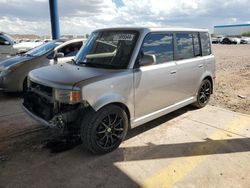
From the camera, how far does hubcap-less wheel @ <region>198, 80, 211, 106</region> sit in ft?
18.4

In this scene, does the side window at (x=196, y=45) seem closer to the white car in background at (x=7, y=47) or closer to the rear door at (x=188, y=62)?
the rear door at (x=188, y=62)

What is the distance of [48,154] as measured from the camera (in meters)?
3.65

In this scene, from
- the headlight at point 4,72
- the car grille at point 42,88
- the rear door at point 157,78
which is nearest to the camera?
the car grille at point 42,88

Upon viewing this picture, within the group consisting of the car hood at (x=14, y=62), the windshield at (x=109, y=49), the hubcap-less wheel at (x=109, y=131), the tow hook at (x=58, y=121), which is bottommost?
the hubcap-less wheel at (x=109, y=131)

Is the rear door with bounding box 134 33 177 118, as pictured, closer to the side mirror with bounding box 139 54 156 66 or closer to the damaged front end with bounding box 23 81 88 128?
the side mirror with bounding box 139 54 156 66

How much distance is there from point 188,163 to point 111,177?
3.68ft

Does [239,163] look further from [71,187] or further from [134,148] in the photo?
[71,187]

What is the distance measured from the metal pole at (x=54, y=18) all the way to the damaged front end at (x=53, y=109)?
6948 millimetres

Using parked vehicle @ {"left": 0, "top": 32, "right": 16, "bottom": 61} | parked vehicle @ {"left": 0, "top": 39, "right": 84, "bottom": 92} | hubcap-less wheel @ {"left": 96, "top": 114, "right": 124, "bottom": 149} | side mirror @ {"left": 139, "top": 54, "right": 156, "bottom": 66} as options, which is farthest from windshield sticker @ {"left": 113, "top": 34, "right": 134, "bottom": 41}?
parked vehicle @ {"left": 0, "top": 32, "right": 16, "bottom": 61}

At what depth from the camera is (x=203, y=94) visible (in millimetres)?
5703

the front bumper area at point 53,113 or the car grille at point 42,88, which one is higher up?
the car grille at point 42,88

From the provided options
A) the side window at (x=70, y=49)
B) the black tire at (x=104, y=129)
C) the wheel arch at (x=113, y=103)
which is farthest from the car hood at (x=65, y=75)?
the side window at (x=70, y=49)

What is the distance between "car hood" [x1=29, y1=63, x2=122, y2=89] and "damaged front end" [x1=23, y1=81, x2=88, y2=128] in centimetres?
10

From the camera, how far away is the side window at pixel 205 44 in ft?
17.6
